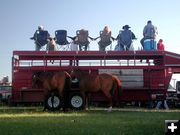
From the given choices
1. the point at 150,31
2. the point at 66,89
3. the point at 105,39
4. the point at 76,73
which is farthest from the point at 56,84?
the point at 150,31

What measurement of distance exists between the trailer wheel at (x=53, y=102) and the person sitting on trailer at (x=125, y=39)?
532 cm

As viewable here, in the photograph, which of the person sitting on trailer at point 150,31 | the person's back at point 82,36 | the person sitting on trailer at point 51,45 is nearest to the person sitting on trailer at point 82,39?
the person's back at point 82,36

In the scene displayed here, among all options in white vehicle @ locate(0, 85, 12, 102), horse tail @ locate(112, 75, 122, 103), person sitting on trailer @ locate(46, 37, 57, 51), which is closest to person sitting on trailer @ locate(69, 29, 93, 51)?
person sitting on trailer @ locate(46, 37, 57, 51)

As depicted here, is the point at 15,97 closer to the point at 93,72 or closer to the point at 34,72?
the point at 34,72

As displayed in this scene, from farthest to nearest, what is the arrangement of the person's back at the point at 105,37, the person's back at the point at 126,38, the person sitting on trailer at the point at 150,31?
the person's back at the point at 105,37 < the person's back at the point at 126,38 < the person sitting on trailer at the point at 150,31

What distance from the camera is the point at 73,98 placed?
2097cm

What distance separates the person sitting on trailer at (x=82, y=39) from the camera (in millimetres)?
24344

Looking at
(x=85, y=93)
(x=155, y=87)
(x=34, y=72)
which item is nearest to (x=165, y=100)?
(x=155, y=87)

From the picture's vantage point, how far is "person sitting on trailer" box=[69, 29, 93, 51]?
79.9ft

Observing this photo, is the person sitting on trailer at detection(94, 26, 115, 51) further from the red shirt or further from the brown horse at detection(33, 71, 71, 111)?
the brown horse at detection(33, 71, 71, 111)

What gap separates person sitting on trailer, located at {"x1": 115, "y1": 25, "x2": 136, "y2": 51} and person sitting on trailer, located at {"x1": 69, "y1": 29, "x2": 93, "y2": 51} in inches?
62.6

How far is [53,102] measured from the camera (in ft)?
67.3

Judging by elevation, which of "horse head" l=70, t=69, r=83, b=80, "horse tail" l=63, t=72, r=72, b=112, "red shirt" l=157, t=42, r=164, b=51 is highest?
"red shirt" l=157, t=42, r=164, b=51

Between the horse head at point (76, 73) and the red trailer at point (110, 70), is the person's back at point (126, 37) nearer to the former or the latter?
the red trailer at point (110, 70)
